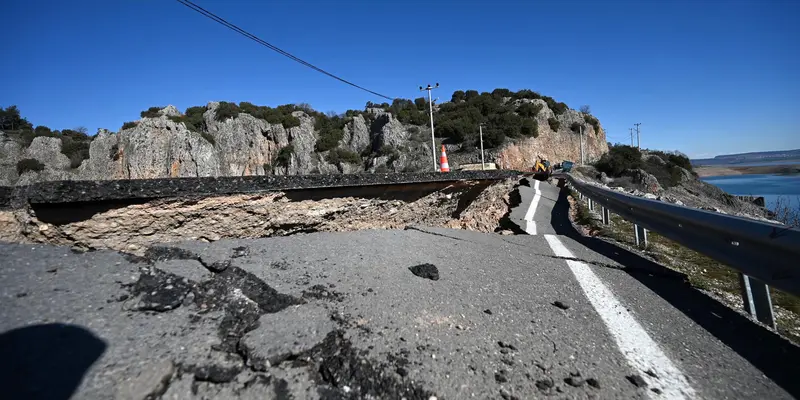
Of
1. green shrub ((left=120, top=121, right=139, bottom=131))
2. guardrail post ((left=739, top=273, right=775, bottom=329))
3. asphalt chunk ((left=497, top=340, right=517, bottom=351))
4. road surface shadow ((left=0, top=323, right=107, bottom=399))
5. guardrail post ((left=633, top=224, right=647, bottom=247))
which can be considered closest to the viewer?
road surface shadow ((left=0, top=323, right=107, bottom=399))

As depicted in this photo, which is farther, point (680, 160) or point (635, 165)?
point (680, 160)

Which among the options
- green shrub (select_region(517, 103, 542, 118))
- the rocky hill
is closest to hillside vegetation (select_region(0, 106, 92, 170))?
the rocky hill

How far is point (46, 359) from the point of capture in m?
1.29

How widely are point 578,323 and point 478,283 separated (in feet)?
2.67

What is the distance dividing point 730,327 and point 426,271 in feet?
7.11

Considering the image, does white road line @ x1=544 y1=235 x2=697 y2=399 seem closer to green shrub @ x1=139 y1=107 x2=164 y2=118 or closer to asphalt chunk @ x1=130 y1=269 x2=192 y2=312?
asphalt chunk @ x1=130 y1=269 x2=192 y2=312

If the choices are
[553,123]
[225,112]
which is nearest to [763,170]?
[553,123]

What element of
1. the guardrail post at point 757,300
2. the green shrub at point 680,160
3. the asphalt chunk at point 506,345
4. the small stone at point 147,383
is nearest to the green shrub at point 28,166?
the small stone at point 147,383

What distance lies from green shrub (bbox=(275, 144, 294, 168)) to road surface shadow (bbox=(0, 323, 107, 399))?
159 ft

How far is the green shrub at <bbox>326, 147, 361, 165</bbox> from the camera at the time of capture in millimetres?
49000

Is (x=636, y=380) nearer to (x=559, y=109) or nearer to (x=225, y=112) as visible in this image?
(x=225, y=112)

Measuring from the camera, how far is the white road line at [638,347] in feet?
5.72

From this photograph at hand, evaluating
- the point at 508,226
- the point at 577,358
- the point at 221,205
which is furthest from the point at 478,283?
the point at 508,226

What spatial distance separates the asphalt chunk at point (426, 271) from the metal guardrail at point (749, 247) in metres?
2.28
